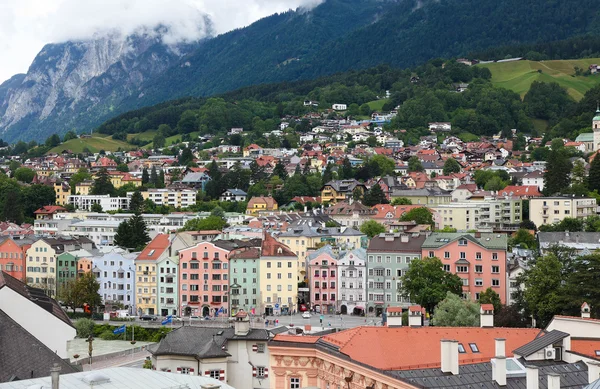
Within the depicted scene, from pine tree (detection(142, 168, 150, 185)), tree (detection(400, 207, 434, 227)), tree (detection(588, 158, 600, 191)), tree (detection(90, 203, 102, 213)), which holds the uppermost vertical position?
pine tree (detection(142, 168, 150, 185))

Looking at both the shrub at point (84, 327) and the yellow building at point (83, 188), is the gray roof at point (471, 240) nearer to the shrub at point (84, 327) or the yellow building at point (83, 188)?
the shrub at point (84, 327)

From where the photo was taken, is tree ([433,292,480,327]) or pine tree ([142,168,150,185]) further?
pine tree ([142,168,150,185])

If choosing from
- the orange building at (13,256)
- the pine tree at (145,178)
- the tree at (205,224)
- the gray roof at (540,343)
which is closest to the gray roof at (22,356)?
the gray roof at (540,343)

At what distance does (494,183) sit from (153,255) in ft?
192

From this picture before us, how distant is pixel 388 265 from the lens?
264 ft

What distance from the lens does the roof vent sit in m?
22.6

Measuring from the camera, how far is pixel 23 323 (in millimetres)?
34188

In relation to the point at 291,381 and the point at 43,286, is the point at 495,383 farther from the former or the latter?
the point at 43,286

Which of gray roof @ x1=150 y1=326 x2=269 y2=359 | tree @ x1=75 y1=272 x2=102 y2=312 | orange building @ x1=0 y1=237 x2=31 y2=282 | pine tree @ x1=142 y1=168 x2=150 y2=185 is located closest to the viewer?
gray roof @ x1=150 y1=326 x2=269 y2=359

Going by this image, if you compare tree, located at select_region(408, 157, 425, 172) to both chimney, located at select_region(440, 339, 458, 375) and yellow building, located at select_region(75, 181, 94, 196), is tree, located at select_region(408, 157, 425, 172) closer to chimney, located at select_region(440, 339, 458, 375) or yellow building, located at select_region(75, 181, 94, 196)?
yellow building, located at select_region(75, 181, 94, 196)

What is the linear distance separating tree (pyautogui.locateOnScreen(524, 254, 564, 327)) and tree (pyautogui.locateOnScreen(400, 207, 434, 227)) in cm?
4131

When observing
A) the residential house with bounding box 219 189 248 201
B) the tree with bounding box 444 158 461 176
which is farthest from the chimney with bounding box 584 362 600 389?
the tree with bounding box 444 158 461 176

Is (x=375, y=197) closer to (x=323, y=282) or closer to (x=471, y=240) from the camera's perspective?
(x=323, y=282)

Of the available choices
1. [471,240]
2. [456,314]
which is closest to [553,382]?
[456,314]
